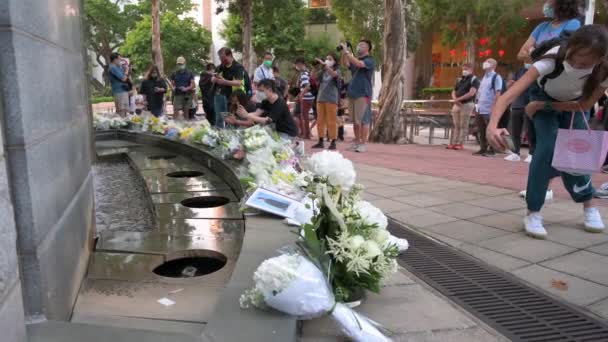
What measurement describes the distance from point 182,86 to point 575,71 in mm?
10799

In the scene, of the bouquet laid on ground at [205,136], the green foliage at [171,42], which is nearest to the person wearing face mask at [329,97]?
the bouquet laid on ground at [205,136]

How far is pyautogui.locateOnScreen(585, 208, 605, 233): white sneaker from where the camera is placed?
398 cm

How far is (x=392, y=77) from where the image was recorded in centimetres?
1141

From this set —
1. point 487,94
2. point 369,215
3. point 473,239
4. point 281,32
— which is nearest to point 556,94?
point 473,239

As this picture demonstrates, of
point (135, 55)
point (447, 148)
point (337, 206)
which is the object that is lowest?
point (447, 148)

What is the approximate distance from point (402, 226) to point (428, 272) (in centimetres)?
110

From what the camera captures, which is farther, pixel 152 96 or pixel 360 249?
pixel 152 96

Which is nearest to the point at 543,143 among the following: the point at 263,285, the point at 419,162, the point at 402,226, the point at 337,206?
the point at 402,226

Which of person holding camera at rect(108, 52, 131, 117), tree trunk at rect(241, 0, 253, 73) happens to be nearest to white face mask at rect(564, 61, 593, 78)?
person holding camera at rect(108, 52, 131, 117)

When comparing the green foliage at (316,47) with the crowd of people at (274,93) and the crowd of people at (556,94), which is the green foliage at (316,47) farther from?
the crowd of people at (556,94)

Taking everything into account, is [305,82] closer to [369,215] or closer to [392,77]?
[392,77]

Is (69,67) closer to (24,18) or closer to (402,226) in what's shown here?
(24,18)

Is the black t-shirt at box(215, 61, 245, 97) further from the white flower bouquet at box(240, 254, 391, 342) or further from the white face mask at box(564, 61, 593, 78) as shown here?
the white flower bouquet at box(240, 254, 391, 342)

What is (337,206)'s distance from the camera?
2611mm
